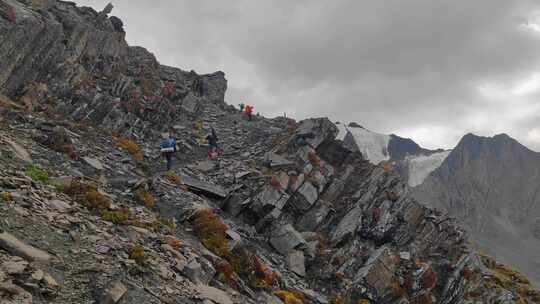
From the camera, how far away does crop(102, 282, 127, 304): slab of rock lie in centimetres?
1144

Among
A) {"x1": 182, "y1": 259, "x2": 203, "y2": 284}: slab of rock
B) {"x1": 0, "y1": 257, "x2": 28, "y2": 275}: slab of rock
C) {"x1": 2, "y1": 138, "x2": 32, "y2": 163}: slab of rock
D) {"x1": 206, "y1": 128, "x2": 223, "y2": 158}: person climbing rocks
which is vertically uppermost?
{"x1": 206, "y1": 128, "x2": 223, "y2": 158}: person climbing rocks

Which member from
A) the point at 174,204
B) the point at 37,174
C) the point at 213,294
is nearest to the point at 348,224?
the point at 174,204

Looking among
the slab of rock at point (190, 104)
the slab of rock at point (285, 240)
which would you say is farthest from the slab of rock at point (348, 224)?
the slab of rock at point (190, 104)

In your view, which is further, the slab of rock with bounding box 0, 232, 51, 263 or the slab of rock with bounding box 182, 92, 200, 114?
the slab of rock with bounding box 182, 92, 200, 114

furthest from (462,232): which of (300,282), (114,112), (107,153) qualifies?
(114,112)

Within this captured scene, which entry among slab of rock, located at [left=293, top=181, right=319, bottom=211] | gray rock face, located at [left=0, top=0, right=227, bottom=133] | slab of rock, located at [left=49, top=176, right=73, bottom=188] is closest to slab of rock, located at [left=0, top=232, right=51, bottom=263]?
slab of rock, located at [left=49, top=176, right=73, bottom=188]

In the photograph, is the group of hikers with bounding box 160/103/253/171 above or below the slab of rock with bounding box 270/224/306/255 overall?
above

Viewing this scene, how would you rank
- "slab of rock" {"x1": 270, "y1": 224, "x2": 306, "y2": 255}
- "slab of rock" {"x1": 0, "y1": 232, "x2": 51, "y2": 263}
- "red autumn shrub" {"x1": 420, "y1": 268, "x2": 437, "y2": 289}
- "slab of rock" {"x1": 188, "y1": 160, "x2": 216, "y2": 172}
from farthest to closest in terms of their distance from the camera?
1. "slab of rock" {"x1": 188, "y1": 160, "x2": 216, "y2": 172}
2. "red autumn shrub" {"x1": 420, "y1": 268, "x2": 437, "y2": 289}
3. "slab of rock" {"x1": 270, "y1": 224, "x2": 306, "y2": 255}
4. "slab of rock" {"x1": 0, "y1": 232, "x2": 51, "y2": 263}

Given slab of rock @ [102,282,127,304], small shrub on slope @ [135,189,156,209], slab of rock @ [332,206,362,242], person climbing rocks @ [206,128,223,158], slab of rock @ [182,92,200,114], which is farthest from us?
slab of rock @ [182,92,200,114]

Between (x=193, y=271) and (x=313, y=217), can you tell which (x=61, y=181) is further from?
(x=313, y=217)

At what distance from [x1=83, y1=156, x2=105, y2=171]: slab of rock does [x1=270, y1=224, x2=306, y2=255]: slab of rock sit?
471 inches

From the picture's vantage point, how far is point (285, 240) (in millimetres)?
28438

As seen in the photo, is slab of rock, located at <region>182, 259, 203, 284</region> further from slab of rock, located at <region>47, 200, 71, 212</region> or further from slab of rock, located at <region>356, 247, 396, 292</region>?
slab of rock, located at <region>356, 247, 396, 292</region>

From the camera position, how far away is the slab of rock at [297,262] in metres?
26.6
